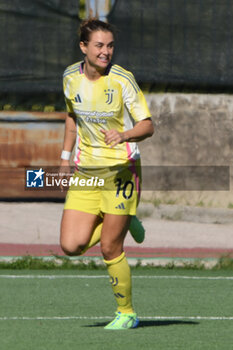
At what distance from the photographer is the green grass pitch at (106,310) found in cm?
709

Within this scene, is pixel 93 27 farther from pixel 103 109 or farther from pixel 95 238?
pixel 95 238

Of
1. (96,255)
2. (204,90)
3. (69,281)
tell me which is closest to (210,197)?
(204,90)

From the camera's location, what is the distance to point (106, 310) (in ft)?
28.6

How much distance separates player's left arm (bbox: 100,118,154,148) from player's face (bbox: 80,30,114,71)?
0.50 metres

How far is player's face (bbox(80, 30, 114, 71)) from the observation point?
7480 millimetres

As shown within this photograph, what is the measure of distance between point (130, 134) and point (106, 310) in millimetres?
2015

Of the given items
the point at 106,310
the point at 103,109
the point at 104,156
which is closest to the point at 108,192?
the point at 104,156

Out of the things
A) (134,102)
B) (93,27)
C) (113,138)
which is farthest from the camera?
(93,27)

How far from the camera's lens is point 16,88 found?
14.8 m

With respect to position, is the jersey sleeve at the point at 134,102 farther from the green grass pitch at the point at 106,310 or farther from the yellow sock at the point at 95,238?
the green grass pitch at the point at 106,310

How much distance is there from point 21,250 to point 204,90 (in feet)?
14.0

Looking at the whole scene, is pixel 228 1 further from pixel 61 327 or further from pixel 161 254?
pixel 61 327

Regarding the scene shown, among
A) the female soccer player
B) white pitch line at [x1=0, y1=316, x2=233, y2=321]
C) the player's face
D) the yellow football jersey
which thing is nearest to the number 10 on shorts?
the female soccer player

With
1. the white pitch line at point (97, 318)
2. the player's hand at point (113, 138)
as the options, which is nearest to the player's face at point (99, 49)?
the player's hand at point (113, 138)
